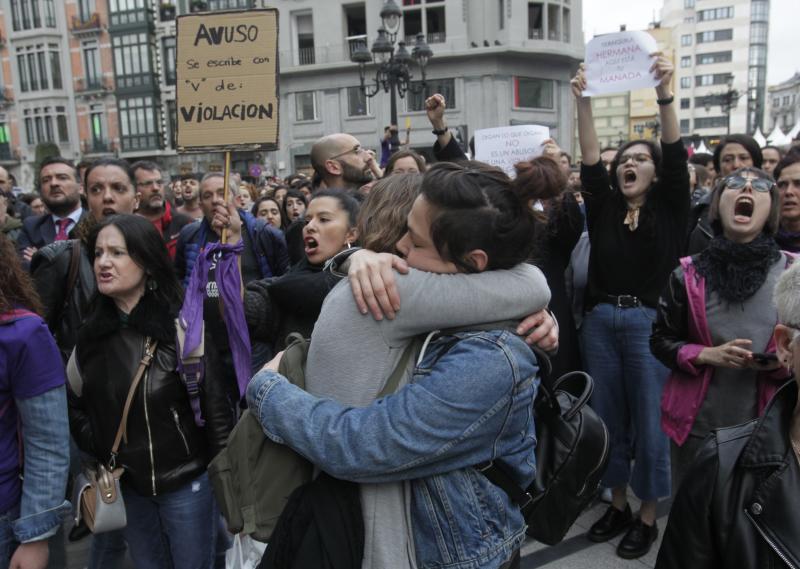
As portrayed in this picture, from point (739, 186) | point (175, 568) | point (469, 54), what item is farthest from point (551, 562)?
point (469, 54)

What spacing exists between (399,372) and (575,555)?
8.37 feet

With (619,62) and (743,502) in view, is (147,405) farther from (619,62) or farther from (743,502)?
(619,62)

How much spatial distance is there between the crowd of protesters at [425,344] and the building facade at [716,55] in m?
95.6

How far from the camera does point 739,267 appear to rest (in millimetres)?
2898

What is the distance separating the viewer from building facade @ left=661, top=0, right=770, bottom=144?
89312 mm

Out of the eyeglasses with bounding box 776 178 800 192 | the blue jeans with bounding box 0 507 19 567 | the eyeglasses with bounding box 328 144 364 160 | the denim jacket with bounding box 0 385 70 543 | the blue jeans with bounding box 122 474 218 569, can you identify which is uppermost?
the eyeglasses with bounding box 328 144 364 160

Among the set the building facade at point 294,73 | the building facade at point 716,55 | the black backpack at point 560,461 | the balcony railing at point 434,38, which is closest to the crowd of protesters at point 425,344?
the black backpack at point 560,461

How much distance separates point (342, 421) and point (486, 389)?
32 centimetres

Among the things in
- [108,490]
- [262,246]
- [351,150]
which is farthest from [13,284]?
[351,150]

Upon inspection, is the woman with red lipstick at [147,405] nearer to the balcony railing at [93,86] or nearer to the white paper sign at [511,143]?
the white paper sign at [511,143]

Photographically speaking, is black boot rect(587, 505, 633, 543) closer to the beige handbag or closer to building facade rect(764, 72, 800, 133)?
the beige handbag

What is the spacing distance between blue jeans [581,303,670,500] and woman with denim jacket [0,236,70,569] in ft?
9.00

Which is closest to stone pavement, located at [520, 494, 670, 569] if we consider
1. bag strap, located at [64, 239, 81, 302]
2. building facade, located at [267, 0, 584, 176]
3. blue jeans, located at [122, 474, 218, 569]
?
blue jeans, located at [122, 474, 218, 569]

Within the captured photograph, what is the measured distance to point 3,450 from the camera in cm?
213
